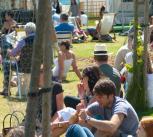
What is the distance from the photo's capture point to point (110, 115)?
5871 mm

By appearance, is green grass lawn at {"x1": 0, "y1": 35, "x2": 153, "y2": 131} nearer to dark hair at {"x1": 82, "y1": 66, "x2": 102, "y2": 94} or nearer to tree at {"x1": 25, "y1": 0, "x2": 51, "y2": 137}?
dark hair at {"x1": 82, "y1": 66, "x2": 102, "y2": 94}

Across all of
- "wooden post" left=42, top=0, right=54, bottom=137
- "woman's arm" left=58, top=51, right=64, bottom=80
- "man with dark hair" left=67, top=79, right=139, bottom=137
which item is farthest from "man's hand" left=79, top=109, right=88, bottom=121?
"woman's arm" left=58, top=51, right=64, bottom=80

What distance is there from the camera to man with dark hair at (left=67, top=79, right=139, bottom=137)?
5.62 m

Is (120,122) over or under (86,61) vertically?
over

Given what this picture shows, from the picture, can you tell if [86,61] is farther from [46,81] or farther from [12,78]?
[46,81]

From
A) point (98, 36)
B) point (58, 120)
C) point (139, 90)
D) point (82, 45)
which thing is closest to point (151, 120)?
point (58, 120)

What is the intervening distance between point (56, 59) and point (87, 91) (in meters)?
5.77

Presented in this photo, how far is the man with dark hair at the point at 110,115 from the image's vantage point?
5625mm

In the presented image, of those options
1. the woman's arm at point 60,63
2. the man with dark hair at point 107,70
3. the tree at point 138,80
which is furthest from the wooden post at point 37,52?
the woman's arm at point 60,63

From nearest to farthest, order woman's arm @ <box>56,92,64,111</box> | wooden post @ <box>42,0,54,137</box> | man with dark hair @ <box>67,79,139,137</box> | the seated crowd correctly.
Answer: wooden post @ <box>42,0,54,137</box>
the seated crowd
man with dark hair @ <box>67,79,139,137</box>
woman's arm @ <box>56,92,64,111</box>

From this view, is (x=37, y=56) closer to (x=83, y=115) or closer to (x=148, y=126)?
(x=148, y=126)

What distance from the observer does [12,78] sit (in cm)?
1199

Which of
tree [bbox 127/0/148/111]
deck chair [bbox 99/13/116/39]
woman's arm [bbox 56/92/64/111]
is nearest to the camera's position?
woman's arm [bbox 56/92/64/111]

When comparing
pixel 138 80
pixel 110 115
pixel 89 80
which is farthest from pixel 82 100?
pixel 138 80
